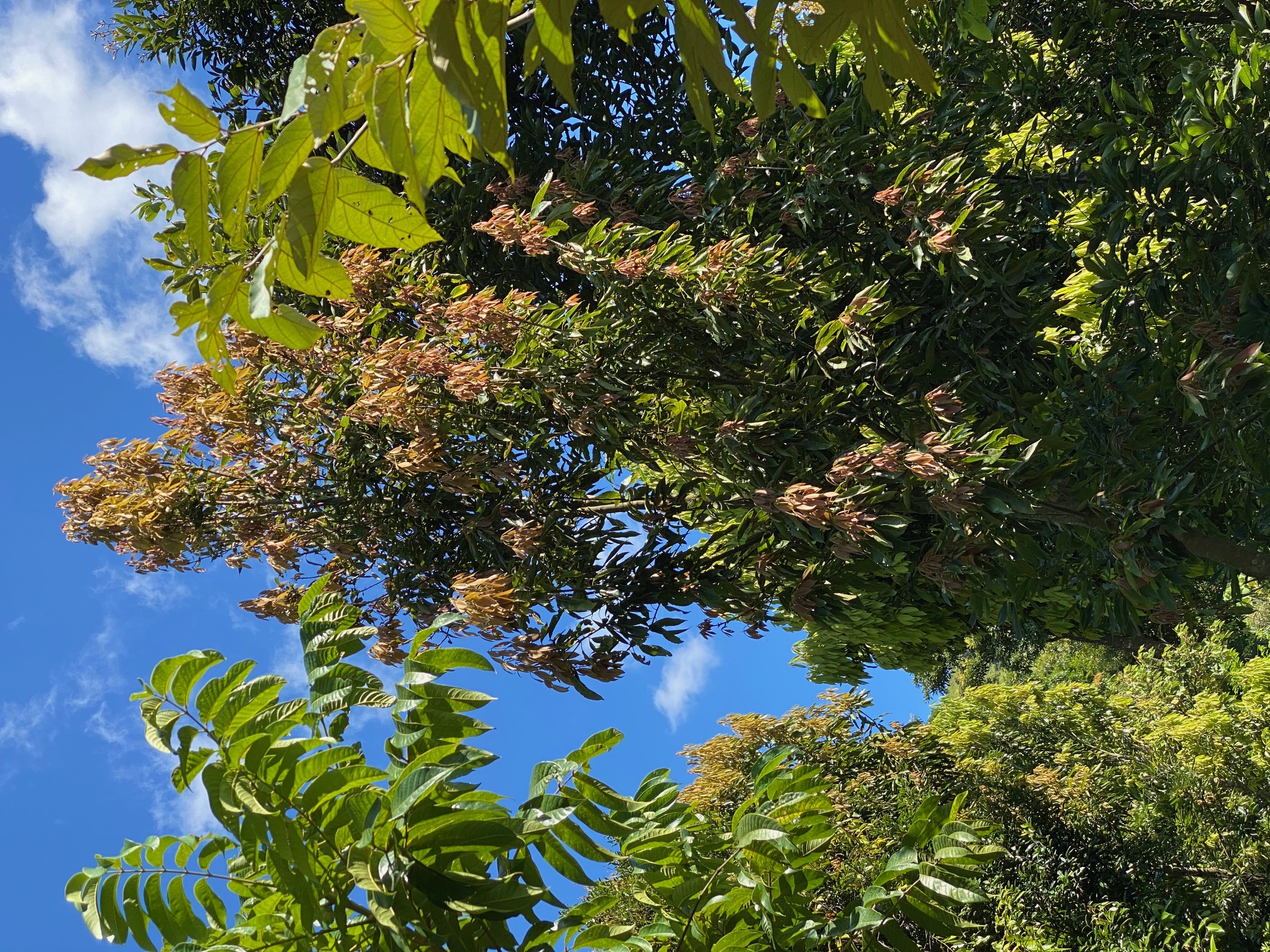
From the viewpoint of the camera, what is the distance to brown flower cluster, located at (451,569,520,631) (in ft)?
15.8

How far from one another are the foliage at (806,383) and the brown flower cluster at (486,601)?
1.1 inches

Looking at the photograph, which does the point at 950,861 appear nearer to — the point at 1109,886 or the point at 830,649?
the point at 1109,886

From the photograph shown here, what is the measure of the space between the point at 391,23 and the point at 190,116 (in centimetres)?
38

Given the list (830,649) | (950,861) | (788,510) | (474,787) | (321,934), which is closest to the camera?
(321,934)

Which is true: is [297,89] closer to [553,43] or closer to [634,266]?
[553,43]

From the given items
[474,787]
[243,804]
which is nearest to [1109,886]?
[474,787]

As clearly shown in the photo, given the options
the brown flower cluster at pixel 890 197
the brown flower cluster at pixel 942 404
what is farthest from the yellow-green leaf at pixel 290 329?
the brown flower cluster at pixel 890 197

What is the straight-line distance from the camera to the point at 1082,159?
18.2 feet

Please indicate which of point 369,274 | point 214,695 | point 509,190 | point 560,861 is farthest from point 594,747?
point 509,190

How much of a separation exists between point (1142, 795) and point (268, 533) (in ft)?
24.2

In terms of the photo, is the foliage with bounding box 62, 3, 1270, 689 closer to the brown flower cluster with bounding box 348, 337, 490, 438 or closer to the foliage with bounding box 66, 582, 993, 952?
the brown flower cluster with bounding box 348, 337, 490, 438

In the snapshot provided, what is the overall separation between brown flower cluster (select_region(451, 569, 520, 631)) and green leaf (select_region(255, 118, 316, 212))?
3696 mm

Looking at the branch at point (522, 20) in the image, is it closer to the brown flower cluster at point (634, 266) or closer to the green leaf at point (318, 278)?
the green leaf at point (318, 278)

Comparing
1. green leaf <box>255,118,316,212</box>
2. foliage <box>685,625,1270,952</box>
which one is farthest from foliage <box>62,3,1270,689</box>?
green leaf <box>255,118,316,212</box>
